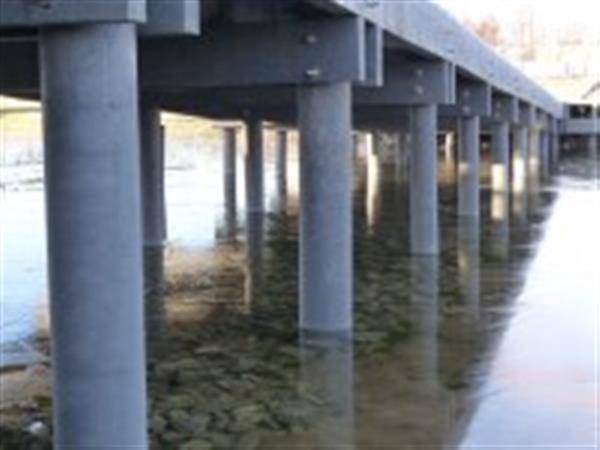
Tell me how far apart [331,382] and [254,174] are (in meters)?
23.3

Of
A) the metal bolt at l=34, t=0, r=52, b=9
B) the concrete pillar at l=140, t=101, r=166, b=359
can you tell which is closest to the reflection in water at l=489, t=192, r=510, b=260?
the concrete pillar at l=140, t=101, r=166, b=359

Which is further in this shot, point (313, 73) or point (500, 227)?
point (500, 227)

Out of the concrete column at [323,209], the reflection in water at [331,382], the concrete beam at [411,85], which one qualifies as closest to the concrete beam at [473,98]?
the concrete beam at [411,85]

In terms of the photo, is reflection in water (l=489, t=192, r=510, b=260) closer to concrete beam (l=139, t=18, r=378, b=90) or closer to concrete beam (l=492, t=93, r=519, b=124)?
concrete beam (l=492, t=93, r=519, b=124)

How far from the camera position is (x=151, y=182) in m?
26.3

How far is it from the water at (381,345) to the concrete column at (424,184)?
0.50m

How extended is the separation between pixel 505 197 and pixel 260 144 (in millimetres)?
8550

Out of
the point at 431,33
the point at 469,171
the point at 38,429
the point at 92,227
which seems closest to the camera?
the point at 92,227

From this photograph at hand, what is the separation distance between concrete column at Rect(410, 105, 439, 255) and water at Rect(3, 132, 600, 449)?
503mm

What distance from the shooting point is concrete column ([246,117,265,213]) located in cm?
3628

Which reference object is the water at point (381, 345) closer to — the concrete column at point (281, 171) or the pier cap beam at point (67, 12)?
the pier cap beam at point (67, 12)

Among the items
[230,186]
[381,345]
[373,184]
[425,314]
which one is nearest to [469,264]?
[425,314]

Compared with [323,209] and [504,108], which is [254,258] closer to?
[323,209]

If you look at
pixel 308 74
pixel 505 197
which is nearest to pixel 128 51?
pixel 308 74
